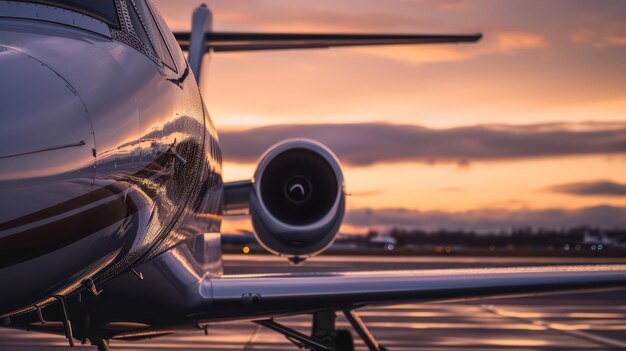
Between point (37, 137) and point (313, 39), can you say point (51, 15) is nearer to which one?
point (37, 137)

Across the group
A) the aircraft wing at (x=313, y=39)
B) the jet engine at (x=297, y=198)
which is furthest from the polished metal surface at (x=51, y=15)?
the aircraft wing at (x=313, y=39)

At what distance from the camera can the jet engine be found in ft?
30.3

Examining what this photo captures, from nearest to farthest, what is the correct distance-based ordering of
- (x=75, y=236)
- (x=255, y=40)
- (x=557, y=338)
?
(x=75, y=236), (x=255, y=40), (x=557, y=338)

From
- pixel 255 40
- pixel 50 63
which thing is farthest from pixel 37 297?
pixel 255 40

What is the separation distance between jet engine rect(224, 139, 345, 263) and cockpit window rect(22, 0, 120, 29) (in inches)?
164

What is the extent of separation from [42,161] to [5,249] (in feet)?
1.15

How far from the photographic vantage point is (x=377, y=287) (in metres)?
7.84

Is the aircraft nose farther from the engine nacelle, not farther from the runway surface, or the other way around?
the runway surface

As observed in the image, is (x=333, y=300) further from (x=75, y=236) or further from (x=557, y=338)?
(x=557, y=338)

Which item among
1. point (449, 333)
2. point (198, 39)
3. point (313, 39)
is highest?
point (198, 39)

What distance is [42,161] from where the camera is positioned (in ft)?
11.4

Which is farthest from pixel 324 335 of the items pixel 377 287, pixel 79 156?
pixel 79 156

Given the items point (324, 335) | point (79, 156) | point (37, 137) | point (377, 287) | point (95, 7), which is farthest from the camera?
point (324, 335)

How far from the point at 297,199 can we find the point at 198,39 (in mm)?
3034
